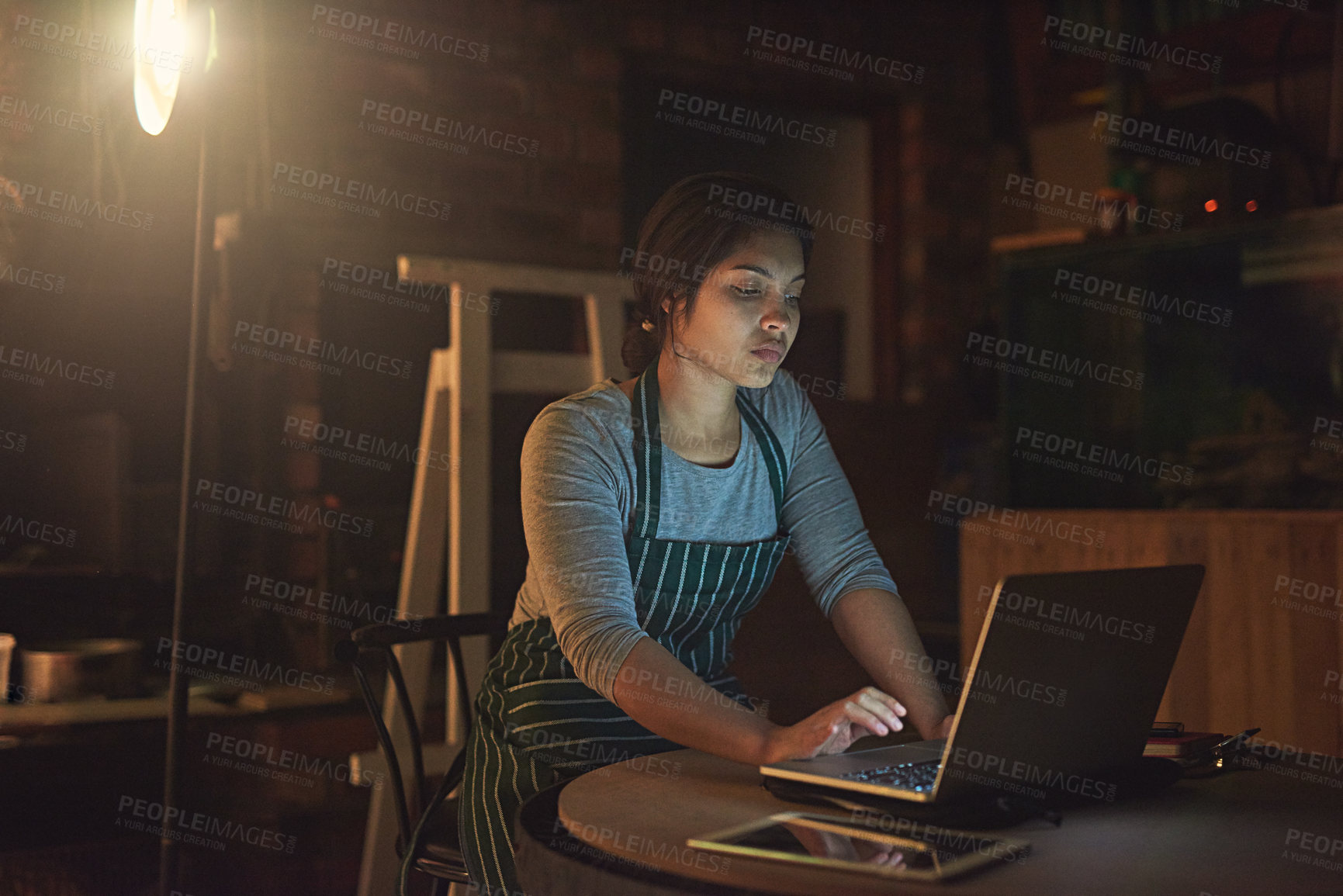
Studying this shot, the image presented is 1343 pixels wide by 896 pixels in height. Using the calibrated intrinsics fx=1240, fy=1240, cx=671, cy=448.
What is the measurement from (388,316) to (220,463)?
536mm

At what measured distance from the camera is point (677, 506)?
4.94 feet

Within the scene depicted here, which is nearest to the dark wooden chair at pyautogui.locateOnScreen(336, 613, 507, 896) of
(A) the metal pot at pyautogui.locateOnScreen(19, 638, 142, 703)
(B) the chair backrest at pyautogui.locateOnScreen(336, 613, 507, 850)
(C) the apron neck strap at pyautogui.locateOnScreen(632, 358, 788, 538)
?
(B) the chair backrest at pyautogui.locateOnScreen(336, 613, 507, 850)

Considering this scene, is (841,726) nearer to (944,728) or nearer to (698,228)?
(944,728)

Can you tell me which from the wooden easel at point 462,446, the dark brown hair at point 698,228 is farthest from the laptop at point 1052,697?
the wooden easel at point 462,446

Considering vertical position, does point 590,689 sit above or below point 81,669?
above

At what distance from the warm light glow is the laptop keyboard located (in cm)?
126

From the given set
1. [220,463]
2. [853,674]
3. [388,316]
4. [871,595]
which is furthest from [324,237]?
[871,595]

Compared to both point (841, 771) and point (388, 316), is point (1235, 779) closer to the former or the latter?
point (841, 771)

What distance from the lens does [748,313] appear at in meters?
1.51

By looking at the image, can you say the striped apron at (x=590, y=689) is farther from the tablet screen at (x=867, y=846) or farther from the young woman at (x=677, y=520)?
the tablet screen at (x=867, y=846)

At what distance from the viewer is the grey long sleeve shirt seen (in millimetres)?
1330

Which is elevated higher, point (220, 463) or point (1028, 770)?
point (220, 463)

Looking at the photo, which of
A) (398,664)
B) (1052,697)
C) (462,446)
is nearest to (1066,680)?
(1052,697)

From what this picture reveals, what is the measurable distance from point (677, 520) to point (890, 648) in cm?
30
